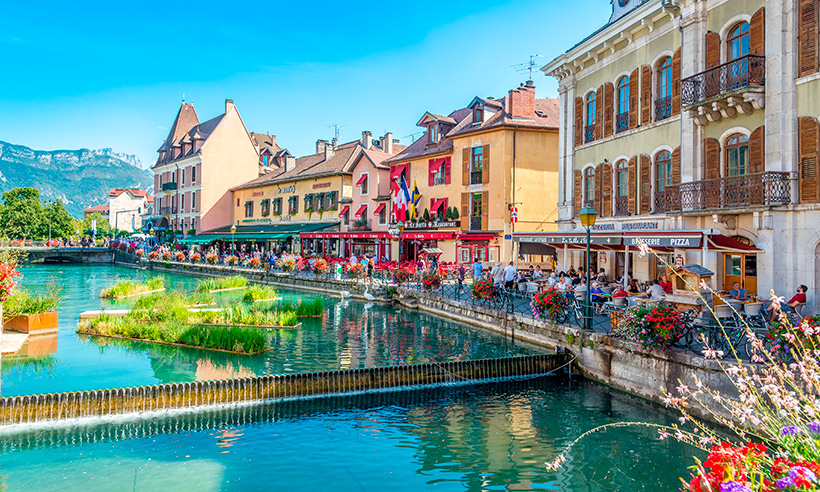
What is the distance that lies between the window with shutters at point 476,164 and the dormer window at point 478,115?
5.44 feet

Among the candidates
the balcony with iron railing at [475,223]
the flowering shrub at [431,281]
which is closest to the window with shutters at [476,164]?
the balcony with iron railing at [475,223]

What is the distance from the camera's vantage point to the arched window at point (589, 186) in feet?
69.8

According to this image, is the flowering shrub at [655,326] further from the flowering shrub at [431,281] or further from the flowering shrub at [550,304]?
the flowering shrub at [431,281]

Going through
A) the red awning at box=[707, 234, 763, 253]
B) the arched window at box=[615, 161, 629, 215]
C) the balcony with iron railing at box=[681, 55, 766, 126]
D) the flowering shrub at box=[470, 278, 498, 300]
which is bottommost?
the flowering shrub at box=[470, 278, 498, 300]

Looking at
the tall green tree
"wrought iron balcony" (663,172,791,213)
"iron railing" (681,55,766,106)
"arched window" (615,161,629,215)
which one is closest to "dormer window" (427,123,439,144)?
"arched window" (615,161,629,215)

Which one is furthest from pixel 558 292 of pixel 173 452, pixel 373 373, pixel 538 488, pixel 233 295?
pixel 233 295

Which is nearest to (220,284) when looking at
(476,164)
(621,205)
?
(476,164)

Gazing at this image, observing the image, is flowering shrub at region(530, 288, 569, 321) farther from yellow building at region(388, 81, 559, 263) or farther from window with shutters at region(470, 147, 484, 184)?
window with shutters at region(470, 147, 484, 184)

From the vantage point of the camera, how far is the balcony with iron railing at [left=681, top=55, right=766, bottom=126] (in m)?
13.9

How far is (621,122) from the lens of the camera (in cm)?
1972

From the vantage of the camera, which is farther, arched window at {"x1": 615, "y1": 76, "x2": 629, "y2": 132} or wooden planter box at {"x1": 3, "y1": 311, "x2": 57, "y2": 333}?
arched window at {"x1": 615, "y1": 76, "x2": 629, "y2": 132}

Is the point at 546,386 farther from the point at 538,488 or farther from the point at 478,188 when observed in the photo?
the point at 478,188

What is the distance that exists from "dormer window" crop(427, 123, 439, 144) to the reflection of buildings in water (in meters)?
29.2

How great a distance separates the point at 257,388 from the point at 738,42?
14.9 meters
